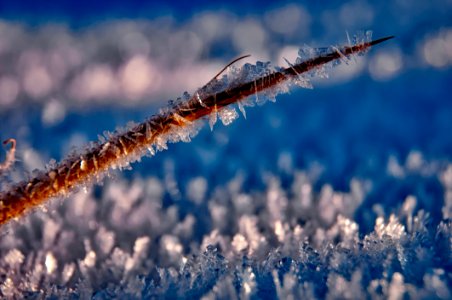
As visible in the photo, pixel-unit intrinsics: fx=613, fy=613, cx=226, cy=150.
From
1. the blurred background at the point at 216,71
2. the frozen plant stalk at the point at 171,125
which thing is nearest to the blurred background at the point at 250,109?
the blurred background at the point at 216,71

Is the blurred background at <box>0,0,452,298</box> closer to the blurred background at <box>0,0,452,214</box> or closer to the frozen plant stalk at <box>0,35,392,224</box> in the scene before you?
the blurred background at <box>0,0,452,214</box>

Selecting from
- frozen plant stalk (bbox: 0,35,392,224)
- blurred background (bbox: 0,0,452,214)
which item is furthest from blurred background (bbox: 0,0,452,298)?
frozen plant stalk (bbox: 0,35,392,224)

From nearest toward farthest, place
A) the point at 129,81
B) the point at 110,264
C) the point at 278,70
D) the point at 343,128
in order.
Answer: the point at 278,70
the point at 110,264
the point at 343,128
the point at 129,81

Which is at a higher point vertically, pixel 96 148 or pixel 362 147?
pixel 96 148

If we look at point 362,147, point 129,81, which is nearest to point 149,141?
point 362,147

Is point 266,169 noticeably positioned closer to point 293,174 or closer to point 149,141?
point 293,174

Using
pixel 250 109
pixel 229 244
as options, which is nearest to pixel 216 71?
pixel 250 109

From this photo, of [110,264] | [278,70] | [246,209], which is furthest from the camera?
[246,209]

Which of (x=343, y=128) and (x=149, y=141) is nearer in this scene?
(x=149, y=141)
